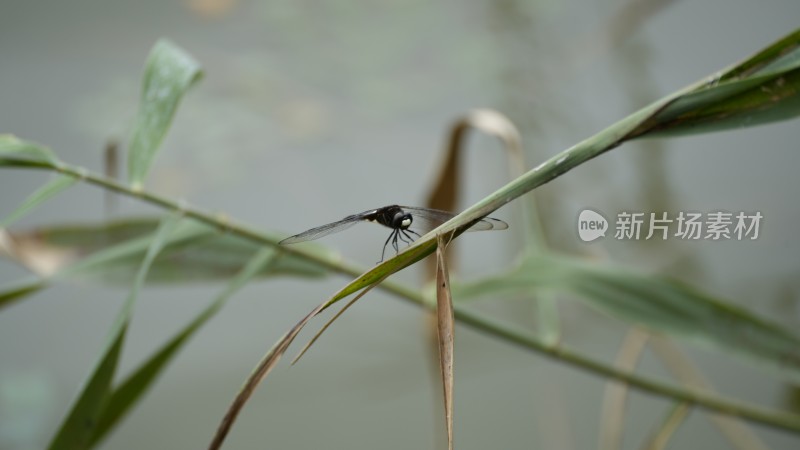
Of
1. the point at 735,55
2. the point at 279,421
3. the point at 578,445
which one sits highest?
the point at 735,55

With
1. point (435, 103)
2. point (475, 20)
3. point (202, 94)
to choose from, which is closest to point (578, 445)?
point (435, 103)

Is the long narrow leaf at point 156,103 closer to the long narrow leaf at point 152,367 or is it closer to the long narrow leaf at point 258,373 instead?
the long narrow leaf at point 152,367

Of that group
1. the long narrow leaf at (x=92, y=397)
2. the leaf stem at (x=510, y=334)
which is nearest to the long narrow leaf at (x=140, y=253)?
the leaf stem at (x=510, y=334)

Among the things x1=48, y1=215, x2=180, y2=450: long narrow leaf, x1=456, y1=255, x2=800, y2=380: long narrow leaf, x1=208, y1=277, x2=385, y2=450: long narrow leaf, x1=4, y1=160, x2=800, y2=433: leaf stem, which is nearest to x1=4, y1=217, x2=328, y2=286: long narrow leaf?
x1=4, y1=160, x2=800, y2=433: leaf stem

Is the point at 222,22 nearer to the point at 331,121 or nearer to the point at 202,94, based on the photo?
the point at 202,94

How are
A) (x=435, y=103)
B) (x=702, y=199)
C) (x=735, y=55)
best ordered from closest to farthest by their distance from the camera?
1. (x=735, y=55)
2. (x=702, y=199)
3. (x=435, y=103)

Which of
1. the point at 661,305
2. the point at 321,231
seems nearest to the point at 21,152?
the point at 321,231
